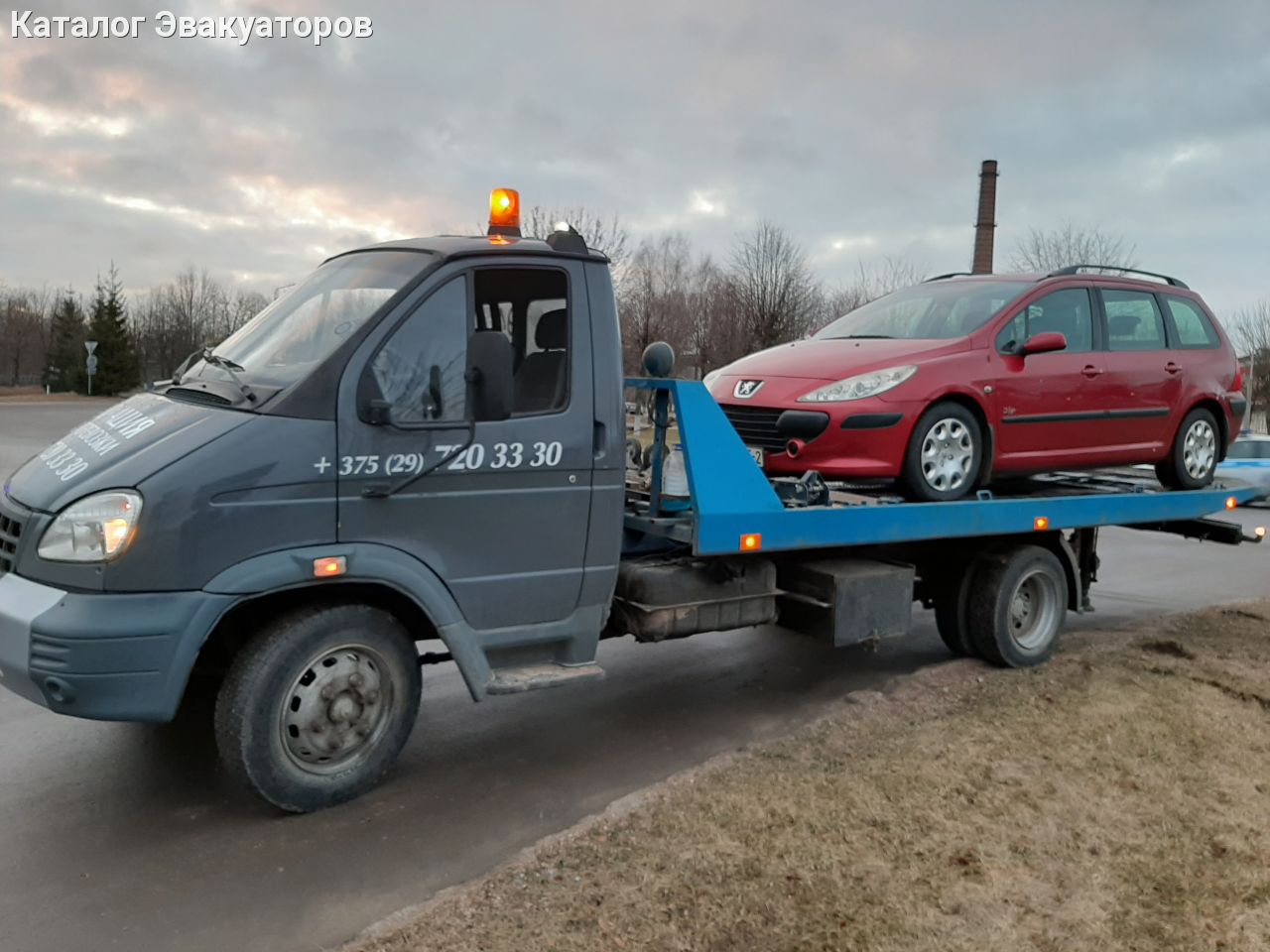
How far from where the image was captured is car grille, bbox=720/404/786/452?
5.88 meters

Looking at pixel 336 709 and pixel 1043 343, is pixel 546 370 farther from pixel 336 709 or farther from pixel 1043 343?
pixel 1043 343

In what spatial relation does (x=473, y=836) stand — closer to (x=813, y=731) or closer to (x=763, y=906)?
(x=763, y=906)

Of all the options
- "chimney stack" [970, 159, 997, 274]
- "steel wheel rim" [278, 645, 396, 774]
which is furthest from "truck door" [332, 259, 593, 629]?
"chimney stack" [970, 159, 997, 274]

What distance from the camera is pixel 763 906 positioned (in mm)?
3305

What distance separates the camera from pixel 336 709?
4.05 meters

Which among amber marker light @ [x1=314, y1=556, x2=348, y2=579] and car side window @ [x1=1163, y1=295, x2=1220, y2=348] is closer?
amber marker light @ [x1=314, y1=556, x2=348, y2=579]

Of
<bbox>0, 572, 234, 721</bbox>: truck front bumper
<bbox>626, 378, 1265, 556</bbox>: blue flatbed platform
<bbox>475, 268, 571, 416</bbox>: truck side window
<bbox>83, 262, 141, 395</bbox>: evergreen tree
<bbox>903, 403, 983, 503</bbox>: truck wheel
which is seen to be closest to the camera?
<bbox>0, 572, 234, 721</bbox>: truck front bumper

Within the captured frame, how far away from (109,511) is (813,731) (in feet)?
11.2

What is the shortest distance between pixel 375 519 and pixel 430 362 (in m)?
0.70

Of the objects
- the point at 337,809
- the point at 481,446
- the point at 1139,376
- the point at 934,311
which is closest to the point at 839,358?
the point at 934,311

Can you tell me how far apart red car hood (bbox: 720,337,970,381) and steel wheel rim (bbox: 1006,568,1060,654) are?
72.9 inches

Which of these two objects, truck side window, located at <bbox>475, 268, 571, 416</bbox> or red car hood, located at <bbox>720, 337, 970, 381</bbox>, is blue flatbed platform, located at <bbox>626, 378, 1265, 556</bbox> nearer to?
truck side window, located at <bbox>475, 268, 571, 416</bbox>

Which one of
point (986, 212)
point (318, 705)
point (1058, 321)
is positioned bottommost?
point (318, 705)

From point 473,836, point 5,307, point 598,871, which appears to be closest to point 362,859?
point 473,836
